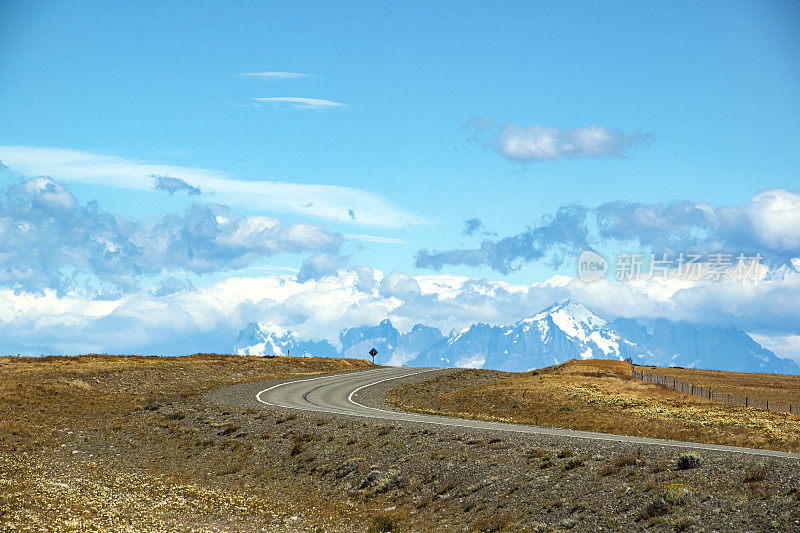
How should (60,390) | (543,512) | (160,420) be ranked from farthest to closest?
1. (60,390)
2. (160,420)
3. (543,512)

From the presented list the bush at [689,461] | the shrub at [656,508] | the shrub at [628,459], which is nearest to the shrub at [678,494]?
the shrub at [656,508]

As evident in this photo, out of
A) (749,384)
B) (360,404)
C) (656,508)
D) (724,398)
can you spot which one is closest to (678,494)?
(656,508)

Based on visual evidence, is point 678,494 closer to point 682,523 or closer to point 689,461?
point 682,523

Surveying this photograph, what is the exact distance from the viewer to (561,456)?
27625 mm

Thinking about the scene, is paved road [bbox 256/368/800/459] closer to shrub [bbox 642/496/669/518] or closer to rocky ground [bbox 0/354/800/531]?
rocky ground [bbox 0/354/800/531]

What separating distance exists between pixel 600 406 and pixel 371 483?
90.8 feet

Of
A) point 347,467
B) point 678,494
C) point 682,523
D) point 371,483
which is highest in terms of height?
point 678,494

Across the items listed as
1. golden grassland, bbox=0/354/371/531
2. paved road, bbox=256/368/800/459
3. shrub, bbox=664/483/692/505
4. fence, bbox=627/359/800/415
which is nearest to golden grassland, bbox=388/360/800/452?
fence, bbox=627/359/800/415

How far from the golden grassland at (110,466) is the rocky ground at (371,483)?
14 cm

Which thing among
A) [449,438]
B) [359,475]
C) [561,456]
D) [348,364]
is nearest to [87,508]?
[359,475]

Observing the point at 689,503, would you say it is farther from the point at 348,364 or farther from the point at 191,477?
the point at 348,364

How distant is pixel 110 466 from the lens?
35969 mm

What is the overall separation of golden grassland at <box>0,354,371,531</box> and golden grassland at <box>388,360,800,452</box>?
753 inches

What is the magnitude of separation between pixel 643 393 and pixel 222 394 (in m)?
35.5
